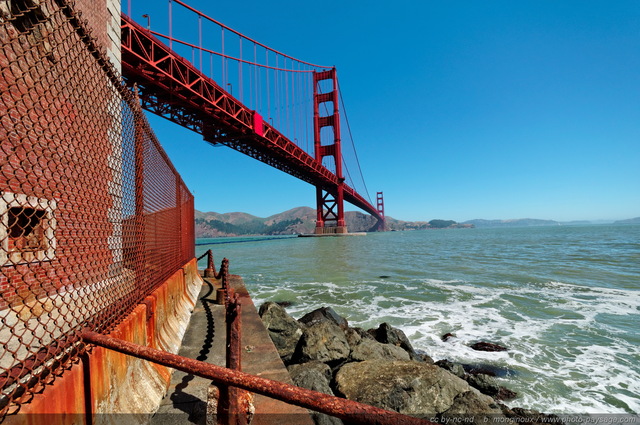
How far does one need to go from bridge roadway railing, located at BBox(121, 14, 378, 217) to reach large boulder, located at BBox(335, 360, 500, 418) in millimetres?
21479

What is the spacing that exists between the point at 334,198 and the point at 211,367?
196 ft

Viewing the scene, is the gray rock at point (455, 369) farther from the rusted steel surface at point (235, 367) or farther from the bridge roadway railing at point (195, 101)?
the bridge roadway railing at point (195, 101)

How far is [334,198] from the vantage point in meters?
60.9

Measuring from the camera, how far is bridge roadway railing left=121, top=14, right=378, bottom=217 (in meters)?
20.4

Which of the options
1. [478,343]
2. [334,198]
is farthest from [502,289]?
[334,198]

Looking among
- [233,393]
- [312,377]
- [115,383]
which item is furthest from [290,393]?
[312,377]

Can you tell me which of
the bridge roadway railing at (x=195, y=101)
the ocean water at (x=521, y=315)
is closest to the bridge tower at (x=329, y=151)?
the bridge roadway railing at (x=195, y=101)

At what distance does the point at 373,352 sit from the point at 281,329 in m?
1.62

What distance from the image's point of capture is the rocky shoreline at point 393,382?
3584mm

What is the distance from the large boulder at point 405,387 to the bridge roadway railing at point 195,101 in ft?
70.5

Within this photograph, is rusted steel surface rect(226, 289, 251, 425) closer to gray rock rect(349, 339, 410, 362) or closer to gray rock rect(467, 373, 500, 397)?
gray rock rect(349, 339, 410, 362)

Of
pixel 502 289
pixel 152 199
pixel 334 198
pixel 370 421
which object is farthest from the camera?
pixel 334 198

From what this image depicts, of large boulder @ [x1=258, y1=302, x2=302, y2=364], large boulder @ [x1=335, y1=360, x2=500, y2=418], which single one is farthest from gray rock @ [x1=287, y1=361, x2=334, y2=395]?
large boulder @ [x1=258, y1=302, x2=302, y2=364]

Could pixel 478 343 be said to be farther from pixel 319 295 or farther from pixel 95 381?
pixel 95 381
